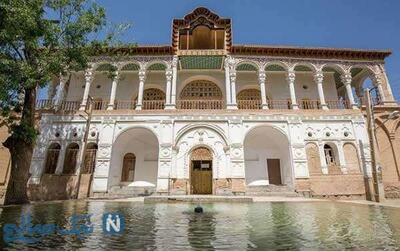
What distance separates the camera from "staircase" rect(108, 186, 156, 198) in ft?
50.3

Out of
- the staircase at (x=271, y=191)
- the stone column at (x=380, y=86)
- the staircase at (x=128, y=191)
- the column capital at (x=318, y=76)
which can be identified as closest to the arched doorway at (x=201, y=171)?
the staircase at (x=271, y=191)

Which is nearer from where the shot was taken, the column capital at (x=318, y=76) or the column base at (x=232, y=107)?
the column base at (x=232, y=107)

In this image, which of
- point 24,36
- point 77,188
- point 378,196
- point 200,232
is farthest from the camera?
point 77,188

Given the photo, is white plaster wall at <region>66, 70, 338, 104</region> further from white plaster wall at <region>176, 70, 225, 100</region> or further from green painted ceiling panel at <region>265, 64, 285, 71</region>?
green painted ceiling panel at <region>265, 64, 285, 71</region>

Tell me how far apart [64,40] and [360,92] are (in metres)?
22.0

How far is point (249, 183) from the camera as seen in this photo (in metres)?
17.9

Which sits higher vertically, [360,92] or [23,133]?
[360,92]

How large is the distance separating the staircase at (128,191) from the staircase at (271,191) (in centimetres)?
663

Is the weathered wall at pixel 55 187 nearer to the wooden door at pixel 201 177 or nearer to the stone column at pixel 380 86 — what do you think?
the wooden door at pixel 201 177

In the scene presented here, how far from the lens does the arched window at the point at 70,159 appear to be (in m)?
15.9

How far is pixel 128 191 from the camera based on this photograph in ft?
52.0

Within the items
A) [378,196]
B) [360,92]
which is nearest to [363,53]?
[360,92]

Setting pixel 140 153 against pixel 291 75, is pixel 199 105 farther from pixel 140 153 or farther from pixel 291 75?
pixel 291 75

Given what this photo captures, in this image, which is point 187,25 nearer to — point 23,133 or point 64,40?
point 64,40
